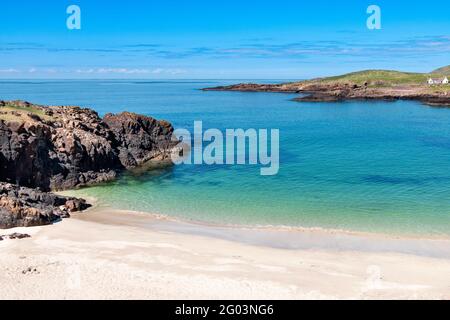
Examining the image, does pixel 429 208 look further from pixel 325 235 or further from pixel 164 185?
pixel 164 185

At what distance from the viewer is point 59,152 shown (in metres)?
36.6

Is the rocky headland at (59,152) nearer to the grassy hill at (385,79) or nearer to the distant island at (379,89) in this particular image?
the distant island at (379,89)

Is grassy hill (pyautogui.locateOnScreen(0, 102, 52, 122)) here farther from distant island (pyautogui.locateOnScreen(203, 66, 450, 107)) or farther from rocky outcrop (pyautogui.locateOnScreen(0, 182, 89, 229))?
distant island (pyautogui.locateOnScreen(203, 66, 450, 107))

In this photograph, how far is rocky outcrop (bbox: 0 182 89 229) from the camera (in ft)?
80.3

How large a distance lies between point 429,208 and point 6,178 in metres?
27.6

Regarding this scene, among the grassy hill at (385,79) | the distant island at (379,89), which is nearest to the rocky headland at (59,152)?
the distant island at (379,89)

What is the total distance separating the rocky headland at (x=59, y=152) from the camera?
88.3 ft

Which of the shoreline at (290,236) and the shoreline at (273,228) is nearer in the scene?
the shoreline at (290,236)

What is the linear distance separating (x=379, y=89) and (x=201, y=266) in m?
129

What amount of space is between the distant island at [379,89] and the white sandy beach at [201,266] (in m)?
94.6

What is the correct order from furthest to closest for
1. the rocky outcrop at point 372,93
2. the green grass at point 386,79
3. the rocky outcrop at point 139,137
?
the green grass at point 386,79
the rocky outcrop at point 372,93
the rocky outcrop at point 139,137

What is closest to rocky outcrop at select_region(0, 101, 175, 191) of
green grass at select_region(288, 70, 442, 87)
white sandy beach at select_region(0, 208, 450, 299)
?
white sandy beach at select_region(0, 208, 450, 299)
